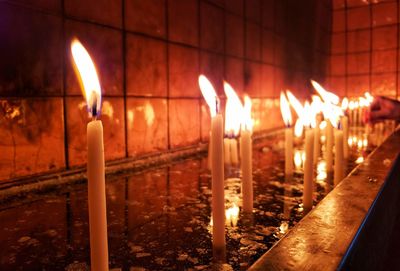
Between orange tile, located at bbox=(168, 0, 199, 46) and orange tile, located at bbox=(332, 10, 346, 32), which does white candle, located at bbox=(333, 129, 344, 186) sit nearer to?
orange tile, located at bbox=(168, 0, 199, 46)

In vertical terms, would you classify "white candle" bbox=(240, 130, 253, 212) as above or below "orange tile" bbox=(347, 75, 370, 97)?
below

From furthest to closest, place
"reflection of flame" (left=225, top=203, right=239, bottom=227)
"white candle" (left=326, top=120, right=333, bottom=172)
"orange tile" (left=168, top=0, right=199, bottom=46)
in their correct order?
"orange tile" (left=168, top=0, right=199, bottom=46), "white candle" (left=326, top=120, right=333, bottom=172), "reflection of flame" (left=225, top=203, right=239, bottom=227)

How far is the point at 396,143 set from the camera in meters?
2.04

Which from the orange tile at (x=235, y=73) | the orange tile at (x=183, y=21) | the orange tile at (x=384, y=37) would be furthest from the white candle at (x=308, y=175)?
the orange tile at (x=384, y=37)

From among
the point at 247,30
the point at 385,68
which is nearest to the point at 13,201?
the point at 247,30

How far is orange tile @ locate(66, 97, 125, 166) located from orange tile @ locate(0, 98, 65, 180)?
0.05 meters

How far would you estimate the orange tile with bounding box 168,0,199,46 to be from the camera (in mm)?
2072

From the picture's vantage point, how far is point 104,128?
1646mm

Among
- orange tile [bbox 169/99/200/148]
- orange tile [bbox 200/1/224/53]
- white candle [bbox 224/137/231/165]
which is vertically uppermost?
orange tile [bbox 200/1/224/53]

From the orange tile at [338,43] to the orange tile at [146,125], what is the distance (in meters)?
4.28

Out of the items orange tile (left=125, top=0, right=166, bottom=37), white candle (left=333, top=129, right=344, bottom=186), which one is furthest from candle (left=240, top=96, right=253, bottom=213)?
orange tile (left=125, top=0, right=166, bottom=37)

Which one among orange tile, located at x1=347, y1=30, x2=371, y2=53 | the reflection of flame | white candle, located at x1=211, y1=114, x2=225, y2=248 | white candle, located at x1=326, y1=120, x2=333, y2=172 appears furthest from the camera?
orange tile, located at x1=347, y1=30, x2=371, y2=53

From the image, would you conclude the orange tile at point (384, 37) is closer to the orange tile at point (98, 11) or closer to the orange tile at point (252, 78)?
the orange tile at point (252, 78)

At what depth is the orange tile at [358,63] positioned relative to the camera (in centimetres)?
516
